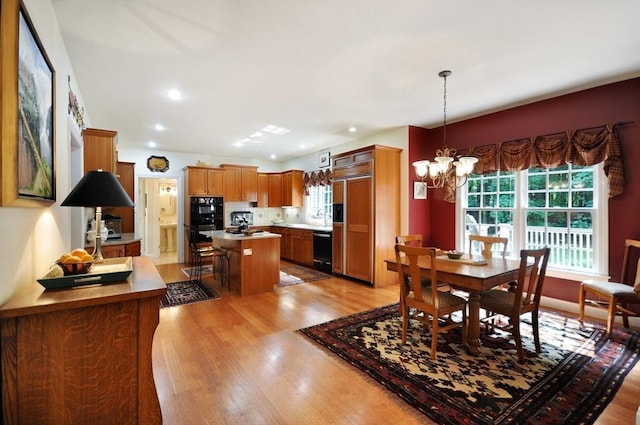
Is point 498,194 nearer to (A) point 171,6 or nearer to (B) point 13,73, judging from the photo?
(A) point 171,6

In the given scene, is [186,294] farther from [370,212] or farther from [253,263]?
[370,212]

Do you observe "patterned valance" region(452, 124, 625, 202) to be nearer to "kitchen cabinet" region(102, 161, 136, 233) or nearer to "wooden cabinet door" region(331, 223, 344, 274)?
"wooden cabinet door" region(331, 223, 344, 274)

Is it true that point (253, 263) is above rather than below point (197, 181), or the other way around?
below

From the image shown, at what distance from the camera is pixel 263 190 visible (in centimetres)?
798

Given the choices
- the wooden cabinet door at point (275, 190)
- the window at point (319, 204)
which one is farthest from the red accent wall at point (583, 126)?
the wooden cabinet door at point (275, 190)

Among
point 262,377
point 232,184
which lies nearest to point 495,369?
point 262,377

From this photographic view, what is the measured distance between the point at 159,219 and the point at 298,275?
4703 millimetres

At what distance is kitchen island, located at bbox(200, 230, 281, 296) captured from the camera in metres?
4.34

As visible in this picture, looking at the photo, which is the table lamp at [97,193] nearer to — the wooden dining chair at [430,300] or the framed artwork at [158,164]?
the wooden dining chair at [430,300]

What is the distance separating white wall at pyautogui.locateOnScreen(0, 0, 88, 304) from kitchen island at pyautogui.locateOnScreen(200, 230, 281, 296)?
2185mm

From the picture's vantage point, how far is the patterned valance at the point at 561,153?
3283mm

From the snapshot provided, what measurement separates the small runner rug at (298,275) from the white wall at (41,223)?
131 inches

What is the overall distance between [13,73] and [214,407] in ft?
6.92

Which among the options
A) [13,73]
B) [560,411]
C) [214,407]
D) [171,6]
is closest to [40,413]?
[214,407]
